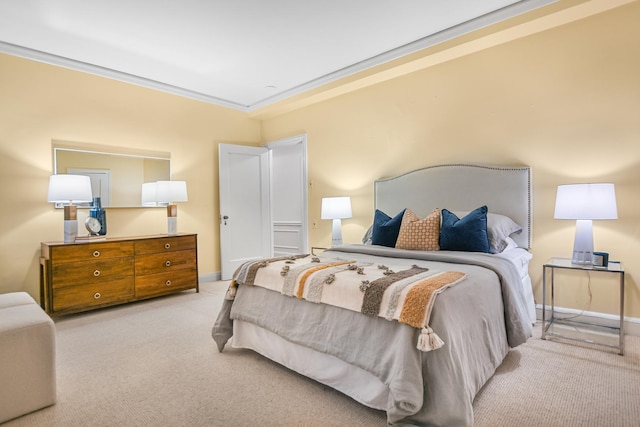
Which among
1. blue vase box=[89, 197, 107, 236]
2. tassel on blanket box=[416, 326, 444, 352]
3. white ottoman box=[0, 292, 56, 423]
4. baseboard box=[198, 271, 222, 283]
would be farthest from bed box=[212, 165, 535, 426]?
baseboard box=[198, 271, 222, 283]

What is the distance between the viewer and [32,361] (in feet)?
6.06

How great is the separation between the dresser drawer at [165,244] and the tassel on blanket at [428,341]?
341 centimetres

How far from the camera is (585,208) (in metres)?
2.52

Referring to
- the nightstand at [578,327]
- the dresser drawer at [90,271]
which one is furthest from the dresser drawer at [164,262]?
the nightstand at [578,327]

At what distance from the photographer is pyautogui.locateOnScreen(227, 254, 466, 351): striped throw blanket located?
1609 millimetres

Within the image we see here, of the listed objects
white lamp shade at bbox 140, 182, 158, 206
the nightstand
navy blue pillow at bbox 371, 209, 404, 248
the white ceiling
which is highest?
the white ceiling

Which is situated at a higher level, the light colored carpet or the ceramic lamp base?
the ceramic lamp base

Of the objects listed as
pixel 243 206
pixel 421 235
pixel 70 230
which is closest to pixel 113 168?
pixel 70 230

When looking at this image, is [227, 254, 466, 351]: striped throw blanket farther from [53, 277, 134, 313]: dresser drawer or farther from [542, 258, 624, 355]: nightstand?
[53, 277, 134, 313]: dresser drawer

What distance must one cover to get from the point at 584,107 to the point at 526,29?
0.82 m

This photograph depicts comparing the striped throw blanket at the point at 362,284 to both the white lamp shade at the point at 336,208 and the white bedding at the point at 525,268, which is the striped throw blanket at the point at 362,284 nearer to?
the white bedding at the point at 525,268

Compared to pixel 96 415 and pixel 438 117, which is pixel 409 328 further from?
pixel 438 117

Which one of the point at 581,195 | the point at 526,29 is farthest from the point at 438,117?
the point at 581,195

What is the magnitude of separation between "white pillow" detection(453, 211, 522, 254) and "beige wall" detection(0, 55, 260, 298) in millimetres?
3739
